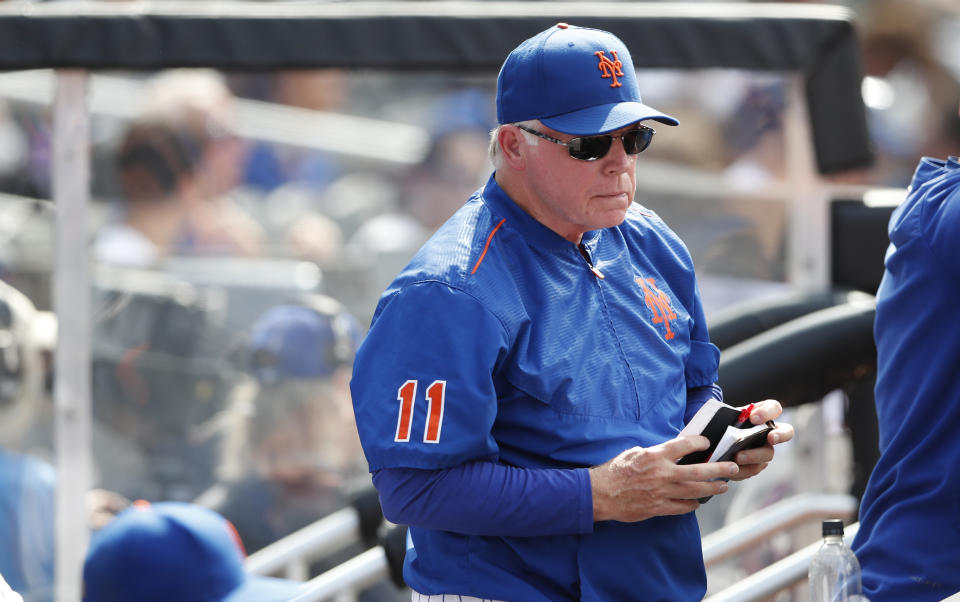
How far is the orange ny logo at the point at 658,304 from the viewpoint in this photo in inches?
93.6

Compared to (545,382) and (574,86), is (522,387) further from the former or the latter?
(574,86)

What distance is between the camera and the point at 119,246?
467 centimetres

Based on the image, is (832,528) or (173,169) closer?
(832,528)

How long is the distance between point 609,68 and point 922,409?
85 centimetres

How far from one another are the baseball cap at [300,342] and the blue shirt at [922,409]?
2662mm

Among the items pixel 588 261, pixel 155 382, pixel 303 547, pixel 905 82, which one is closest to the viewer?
pixel 588 261

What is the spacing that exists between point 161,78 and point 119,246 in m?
0.84

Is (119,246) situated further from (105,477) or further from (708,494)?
(708,494)

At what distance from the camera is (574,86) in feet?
7.42

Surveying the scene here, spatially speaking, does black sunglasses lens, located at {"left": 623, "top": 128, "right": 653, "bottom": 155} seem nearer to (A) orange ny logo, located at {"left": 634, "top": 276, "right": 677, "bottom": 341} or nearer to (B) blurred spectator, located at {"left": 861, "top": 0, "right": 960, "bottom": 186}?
(A) orange ny logo, located at {"left": 634, "top": 276, "right": 677, "bottom": 341}

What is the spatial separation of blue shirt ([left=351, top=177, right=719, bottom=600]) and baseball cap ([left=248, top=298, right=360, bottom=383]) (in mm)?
2546

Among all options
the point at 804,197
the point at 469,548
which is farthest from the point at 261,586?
the point at 804,197

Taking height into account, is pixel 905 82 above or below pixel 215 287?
above

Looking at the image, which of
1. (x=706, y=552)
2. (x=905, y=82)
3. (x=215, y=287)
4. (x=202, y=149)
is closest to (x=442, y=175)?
(x=202, y=149)
